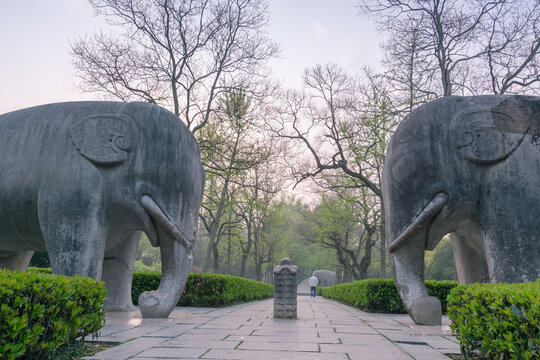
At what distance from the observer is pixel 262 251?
33.9m

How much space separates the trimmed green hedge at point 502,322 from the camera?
7.30ft

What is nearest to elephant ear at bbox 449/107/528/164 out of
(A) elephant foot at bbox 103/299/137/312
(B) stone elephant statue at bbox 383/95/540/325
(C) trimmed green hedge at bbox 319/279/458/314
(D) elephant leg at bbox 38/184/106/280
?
(B) stone elephant statue at bbox 383/95/540/325

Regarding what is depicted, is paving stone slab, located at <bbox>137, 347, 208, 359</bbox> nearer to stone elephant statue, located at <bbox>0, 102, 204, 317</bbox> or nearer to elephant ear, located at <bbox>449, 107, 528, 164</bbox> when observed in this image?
stone elephant statue, located at <bbox>0, 102, 204, 317</bbox>

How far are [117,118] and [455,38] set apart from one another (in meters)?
10.8

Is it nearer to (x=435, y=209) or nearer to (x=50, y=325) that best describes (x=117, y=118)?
(x=50, y=325)

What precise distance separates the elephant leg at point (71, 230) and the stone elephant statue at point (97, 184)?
1 centimetres

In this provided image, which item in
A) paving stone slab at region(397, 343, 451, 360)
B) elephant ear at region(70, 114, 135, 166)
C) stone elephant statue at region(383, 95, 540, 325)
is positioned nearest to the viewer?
paving stone slab at region(397, 343, 451, 360)

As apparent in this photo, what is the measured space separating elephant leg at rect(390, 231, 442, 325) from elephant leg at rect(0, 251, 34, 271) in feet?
20.7

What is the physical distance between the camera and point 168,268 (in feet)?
18.0

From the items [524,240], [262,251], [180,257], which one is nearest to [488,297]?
[524,240]

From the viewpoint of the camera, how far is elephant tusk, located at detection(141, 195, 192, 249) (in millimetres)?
5203

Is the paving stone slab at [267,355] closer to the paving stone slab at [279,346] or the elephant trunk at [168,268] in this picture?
the paving stone slab at [279,346]

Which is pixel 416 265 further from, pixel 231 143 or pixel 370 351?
pixel 231 143

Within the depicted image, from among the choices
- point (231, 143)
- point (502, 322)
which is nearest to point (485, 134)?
point (502, 322)
